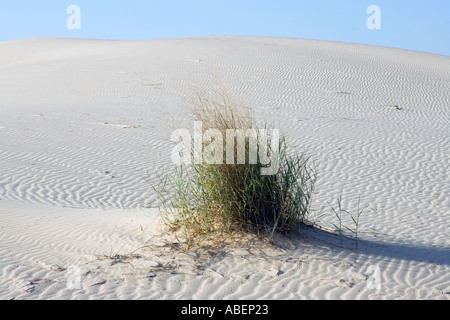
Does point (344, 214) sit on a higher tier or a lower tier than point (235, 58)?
lower

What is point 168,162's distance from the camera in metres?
11.0

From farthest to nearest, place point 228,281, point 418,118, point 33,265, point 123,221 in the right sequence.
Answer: point 418,118 → point 123,221 → point 33,265 → point 228,281

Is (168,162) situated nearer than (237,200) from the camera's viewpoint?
No

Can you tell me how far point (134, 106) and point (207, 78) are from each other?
5.72 metres

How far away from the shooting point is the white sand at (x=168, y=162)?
462 centimetres

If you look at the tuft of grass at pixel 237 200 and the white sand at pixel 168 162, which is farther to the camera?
the tuft of grass at pixel 237 200

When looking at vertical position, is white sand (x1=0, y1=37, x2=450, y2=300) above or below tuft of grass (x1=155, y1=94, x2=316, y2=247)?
below

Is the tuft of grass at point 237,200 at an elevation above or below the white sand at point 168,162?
above

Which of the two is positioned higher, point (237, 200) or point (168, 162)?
point (237, 200)

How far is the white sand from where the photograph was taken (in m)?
4.62

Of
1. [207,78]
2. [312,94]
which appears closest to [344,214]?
[312,94]

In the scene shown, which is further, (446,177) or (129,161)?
(129,161)
